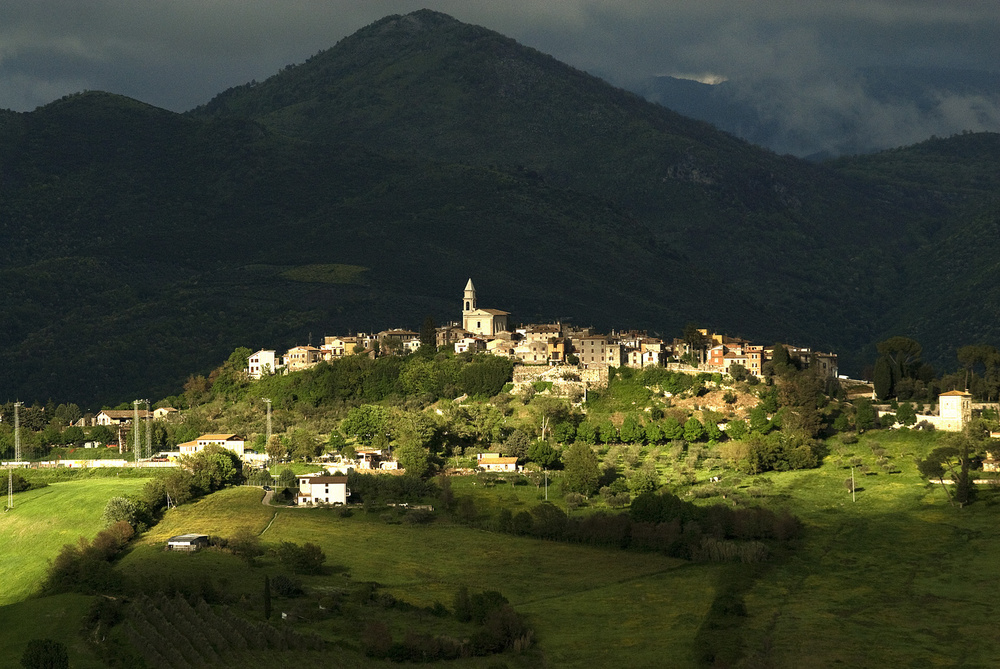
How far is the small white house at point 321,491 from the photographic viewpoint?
109 metres

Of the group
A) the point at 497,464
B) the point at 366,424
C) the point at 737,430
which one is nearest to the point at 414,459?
the point at 497,464

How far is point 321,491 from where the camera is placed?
10912 centimetres

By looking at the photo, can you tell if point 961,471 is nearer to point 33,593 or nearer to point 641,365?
point 641,365

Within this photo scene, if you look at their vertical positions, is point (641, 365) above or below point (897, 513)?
above

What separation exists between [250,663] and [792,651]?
83.4ft

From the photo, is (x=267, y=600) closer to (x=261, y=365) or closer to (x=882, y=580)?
(x=882, y=580)

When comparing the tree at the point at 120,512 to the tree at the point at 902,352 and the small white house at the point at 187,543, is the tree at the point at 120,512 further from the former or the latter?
the tree at the point at 902,352

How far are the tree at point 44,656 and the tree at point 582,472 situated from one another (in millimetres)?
48499

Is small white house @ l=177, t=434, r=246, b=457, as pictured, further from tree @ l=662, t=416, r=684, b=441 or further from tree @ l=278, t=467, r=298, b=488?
tree @ l=662, t=416, r=684, b=441

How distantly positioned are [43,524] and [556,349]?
171 feet

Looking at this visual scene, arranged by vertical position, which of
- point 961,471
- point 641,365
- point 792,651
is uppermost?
point 641,365

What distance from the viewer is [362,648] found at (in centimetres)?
7356

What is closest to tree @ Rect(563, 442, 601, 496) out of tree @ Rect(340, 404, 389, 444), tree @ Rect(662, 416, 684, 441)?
tree @ Rect(662, 416, 684, 441)

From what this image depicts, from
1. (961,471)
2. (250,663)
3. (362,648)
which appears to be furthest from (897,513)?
(250,663)
